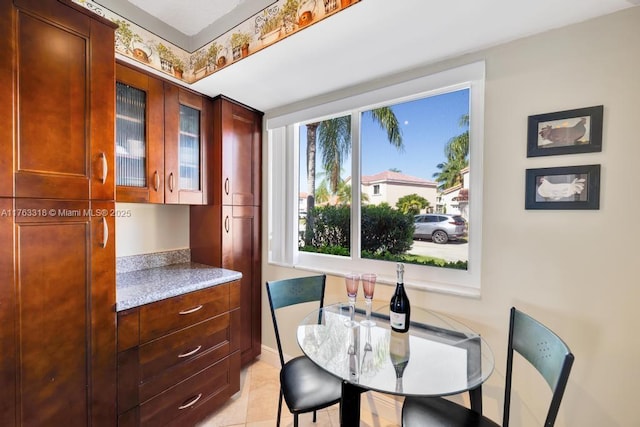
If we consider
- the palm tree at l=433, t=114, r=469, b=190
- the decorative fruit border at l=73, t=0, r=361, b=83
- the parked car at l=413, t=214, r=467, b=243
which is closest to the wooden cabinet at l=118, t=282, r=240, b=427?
the parked car at l=413, t=214, r=467, b=243

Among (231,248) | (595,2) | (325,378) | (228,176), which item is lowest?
(325,378)

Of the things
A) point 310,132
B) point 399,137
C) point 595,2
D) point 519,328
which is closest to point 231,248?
point 310,132

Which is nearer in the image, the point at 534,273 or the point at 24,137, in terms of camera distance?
the point at 24,137

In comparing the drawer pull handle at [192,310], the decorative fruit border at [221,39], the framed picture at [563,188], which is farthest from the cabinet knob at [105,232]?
the framed picture at [563,188]

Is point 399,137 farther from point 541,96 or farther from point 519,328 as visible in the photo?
point 519,328

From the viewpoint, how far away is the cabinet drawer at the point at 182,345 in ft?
4.75

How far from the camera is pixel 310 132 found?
2330mm

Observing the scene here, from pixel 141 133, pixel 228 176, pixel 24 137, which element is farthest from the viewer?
pixel 228 176

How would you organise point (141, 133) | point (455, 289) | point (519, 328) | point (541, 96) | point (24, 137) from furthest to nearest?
point (141, 133)
point (455, 289)
point (541, 96)
point (519, 328)
point (24, 137)

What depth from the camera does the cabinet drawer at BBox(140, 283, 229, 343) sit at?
144 centimetres

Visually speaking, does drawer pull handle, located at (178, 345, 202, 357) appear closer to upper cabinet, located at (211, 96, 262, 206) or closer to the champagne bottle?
upper cabinet, located at (211, 96, 262, 206)

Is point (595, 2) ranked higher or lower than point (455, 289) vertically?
higher

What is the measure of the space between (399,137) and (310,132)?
0.79 meters

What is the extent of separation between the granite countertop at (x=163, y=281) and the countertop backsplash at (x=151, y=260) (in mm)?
38
